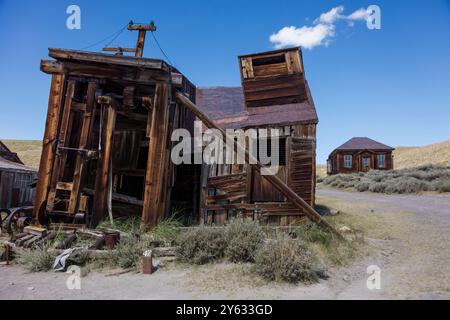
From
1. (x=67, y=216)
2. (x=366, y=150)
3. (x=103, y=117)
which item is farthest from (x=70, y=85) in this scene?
(x=366, y=150)

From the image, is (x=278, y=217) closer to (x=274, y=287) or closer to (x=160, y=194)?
(x=160, y=194)

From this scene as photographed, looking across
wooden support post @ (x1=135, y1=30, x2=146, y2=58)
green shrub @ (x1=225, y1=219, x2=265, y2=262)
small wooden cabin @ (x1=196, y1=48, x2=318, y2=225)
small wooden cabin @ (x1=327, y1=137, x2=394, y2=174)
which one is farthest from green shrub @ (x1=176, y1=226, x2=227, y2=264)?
small wooden cabin @ (x1=327, y1=137, x2=394, y2=174)

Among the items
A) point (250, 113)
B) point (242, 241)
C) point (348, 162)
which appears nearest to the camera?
point (242, 241)

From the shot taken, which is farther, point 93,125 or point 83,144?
point 93,125

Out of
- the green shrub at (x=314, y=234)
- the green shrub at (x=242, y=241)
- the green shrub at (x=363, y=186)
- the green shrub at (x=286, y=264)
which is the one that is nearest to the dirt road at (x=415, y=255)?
the green shrub at (x=286, y=264)

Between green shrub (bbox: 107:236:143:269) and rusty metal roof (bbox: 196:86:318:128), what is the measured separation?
4.86 meters

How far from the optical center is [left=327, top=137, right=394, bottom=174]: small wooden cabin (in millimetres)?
36875

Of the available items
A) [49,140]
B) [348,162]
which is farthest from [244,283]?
[348,162]

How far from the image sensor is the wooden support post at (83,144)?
7230mm

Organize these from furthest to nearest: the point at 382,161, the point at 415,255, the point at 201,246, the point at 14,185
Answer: the point at 382,161, the point at 14,185, the point at 415,255, the point at 201,246

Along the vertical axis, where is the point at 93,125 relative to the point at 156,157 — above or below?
above

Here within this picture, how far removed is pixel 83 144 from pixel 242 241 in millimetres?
4444

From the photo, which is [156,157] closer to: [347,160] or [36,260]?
[36,260]

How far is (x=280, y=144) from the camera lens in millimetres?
9078
